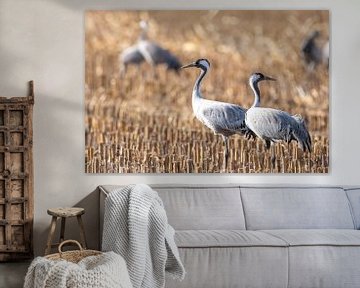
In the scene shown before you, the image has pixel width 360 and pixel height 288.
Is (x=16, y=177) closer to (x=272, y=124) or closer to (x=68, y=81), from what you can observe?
(x=68, y=81)

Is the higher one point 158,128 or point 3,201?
point 158,128

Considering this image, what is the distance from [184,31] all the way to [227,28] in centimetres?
35

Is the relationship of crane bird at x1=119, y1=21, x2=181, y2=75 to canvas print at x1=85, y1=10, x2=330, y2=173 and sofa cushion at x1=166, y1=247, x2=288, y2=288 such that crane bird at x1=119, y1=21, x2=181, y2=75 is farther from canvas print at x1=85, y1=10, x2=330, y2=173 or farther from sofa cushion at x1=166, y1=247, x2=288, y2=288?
sofa cushion at x1=166, y1=247, x2=288, y2=288

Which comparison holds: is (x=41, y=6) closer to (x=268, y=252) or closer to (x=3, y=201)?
(x=3, y=201)

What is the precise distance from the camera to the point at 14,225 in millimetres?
4227

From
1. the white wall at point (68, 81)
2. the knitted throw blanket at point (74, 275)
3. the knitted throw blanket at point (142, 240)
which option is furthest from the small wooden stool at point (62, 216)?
the knitted throw blanket at point (74, 275)

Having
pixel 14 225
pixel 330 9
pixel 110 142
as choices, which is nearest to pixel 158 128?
pixel 110 142

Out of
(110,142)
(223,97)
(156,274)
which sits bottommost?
(156,274)

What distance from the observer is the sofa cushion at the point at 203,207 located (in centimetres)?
A: 399

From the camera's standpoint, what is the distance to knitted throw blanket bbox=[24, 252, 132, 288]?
2588 mm

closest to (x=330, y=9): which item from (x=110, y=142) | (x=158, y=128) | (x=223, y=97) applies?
(x=223, y=97)

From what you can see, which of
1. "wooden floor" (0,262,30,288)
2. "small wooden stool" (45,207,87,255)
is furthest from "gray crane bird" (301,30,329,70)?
"wooden floor" (0,262,30,288)

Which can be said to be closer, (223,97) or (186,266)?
(186,266)

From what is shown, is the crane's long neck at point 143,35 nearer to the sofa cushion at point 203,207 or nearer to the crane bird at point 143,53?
the crane bird at point 143,53
